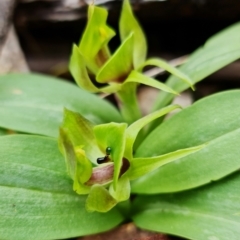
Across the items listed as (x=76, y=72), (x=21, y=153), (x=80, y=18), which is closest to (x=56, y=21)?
(x=80, y=18)

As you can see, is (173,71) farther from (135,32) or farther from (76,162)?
(76,162)

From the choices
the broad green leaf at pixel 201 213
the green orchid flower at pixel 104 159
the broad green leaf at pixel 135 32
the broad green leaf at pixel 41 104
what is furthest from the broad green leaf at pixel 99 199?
the broad green leaf at pixel 135 32

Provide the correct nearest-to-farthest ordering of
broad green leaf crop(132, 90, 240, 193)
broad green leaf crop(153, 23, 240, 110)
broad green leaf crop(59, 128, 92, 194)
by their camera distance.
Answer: broad green leaf crop(59, 128, 92, 194) → broad green leaf crop(132, 90, 240, 193) → broad green leaf crop(153, 23, 240, 110)

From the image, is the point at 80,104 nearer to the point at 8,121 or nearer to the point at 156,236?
the point at 8,121

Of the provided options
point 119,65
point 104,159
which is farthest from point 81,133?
point 119,65

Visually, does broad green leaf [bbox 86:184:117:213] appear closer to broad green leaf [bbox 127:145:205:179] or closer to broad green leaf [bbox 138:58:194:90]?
broad green leaf [bbox 127:145:205:179]

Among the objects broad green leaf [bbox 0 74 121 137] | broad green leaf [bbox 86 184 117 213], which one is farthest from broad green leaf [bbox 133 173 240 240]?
broad green leaf [bbox 0 74 121 137]
